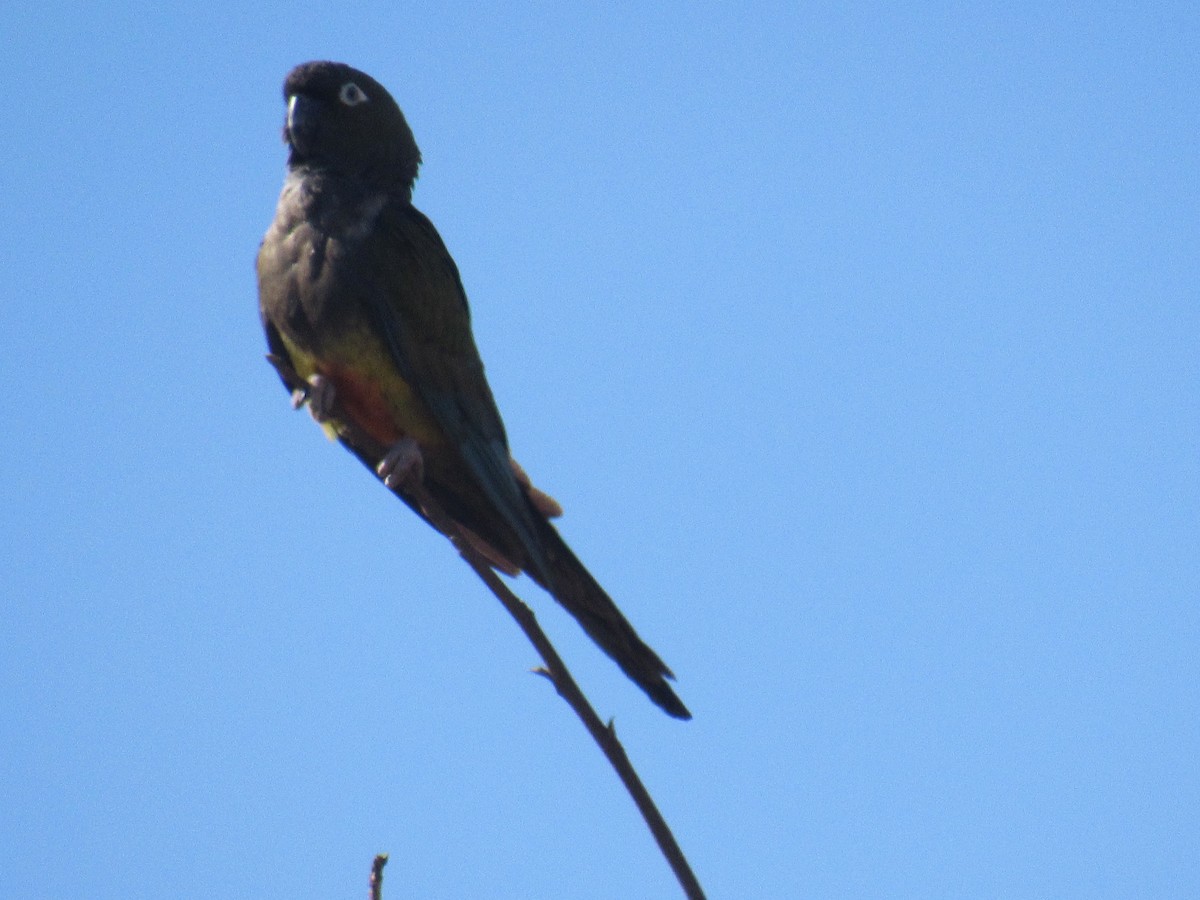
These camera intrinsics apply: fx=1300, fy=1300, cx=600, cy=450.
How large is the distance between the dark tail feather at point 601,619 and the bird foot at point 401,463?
490 mm

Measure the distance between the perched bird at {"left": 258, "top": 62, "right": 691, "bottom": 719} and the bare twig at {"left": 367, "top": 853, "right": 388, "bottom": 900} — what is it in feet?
5.93

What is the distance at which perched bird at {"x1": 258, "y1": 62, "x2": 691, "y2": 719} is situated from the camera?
4.72 metres

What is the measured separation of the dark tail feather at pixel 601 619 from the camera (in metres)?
3.92

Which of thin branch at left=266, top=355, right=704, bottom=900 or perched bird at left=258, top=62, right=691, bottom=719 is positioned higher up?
perched bird at left=258, top=62, right=691, bottom=719

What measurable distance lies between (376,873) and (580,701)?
52 cm

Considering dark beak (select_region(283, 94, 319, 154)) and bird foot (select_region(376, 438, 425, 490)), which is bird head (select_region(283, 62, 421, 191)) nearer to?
dark beak (select_region(283, 94, 319, 154))

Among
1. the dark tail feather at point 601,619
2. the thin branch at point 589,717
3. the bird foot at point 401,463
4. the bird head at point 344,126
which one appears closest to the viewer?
the thin branch at point 589,717

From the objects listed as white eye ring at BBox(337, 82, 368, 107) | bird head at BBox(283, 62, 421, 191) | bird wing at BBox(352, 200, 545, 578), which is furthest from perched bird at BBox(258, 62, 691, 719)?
white eye ring at BBox(337, 82, 368, 107)

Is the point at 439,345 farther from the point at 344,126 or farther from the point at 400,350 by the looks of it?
the point at 344,126

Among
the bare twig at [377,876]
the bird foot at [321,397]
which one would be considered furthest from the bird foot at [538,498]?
the bare twig at [377,876]

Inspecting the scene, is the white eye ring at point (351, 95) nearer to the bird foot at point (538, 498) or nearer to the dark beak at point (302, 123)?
the dark beak at point (302, 123)

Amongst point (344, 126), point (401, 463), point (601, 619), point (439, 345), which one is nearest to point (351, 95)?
point (344, 126)

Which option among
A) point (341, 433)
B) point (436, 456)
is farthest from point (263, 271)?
point (436, 456)

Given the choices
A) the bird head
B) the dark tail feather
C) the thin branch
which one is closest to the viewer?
the thin branch
